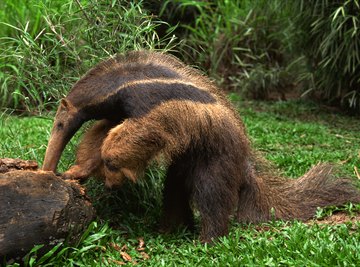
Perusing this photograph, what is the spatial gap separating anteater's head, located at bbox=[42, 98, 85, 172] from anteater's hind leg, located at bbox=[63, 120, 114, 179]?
161mm

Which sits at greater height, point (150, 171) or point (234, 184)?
point (234, 184)

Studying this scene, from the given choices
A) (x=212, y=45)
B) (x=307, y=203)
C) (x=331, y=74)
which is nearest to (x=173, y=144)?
(x=307, y=203)

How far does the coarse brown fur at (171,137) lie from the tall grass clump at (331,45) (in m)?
4.39

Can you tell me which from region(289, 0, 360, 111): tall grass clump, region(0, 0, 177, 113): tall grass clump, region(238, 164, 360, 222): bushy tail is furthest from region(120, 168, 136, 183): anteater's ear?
region(289, 0, 360, 111): tall grass clump

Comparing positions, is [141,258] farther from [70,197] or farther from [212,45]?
[212,45]

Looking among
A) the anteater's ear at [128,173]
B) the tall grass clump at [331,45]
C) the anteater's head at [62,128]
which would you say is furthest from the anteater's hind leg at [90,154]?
the tall grass clump at [331,45]

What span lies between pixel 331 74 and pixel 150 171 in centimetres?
515

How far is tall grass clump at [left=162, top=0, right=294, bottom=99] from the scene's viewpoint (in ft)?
36.6

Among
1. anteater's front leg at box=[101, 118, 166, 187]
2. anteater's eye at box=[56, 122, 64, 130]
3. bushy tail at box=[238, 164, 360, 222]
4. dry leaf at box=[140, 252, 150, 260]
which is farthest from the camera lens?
bushy tail at box=[238, 164, 360, 222]

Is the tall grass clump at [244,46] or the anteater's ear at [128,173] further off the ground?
the anteater's ear at [128,173]

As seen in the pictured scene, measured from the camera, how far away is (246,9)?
1164 centimetres

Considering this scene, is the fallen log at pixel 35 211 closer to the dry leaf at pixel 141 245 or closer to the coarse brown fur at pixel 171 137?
the coarse brown fur at pixel 171 137

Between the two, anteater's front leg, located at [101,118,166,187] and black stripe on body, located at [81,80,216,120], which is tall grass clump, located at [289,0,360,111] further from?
anteater's front leg, located at [101,118,166,187]

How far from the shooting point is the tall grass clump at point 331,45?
8883 mm
